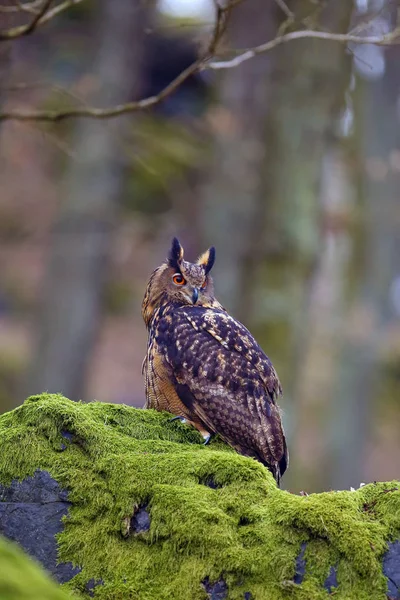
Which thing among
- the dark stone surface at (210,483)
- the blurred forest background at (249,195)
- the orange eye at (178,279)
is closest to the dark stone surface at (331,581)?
the dark stone surface at (210,483)

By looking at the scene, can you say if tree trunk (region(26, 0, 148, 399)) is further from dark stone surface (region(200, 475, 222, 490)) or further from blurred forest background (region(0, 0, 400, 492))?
dark stone surface (region(200, 475, 222, 490))

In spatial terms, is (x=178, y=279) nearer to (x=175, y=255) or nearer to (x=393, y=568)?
(x=175, y=255)

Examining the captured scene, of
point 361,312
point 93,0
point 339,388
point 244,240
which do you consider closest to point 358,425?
point 339,388

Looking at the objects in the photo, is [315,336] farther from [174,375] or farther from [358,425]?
[174,375]

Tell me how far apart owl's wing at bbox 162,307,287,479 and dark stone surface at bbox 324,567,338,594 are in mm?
1704

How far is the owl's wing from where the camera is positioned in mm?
4840

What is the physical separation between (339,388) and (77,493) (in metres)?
9.28

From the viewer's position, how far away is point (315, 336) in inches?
558

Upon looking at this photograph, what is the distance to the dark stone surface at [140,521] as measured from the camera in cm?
342

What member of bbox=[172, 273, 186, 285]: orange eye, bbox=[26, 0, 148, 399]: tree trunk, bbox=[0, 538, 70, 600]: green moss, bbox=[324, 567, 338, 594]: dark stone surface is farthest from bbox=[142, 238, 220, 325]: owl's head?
bbox=[26, 0, 148, 399]: tree trunk

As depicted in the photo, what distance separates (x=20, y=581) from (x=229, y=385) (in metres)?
3.20

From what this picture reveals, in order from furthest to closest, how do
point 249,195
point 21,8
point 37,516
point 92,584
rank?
point 249,195
point 21,8
point 37,516
point 92,584

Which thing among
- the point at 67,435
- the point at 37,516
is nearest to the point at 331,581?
the point at 37,516

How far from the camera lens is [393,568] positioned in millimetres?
3184
